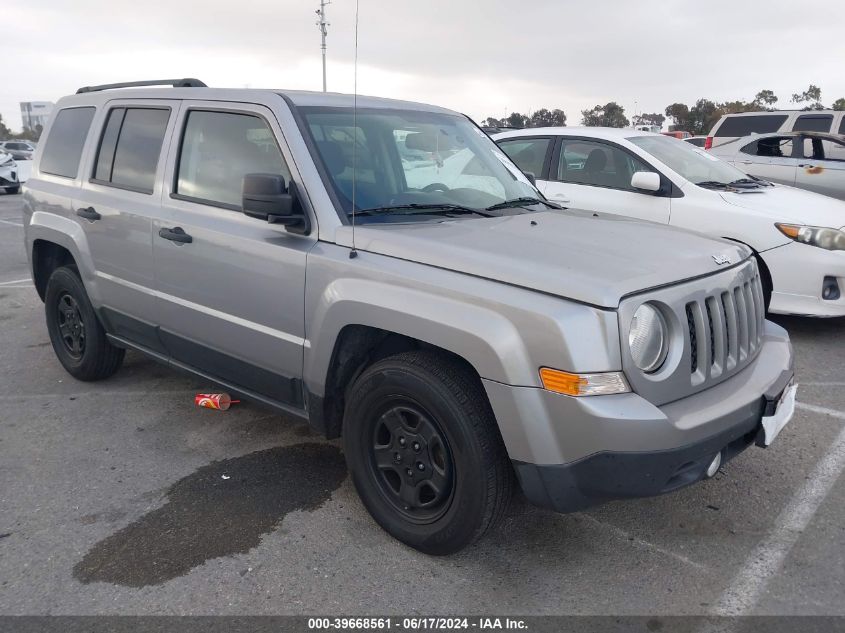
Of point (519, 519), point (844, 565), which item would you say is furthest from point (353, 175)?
point (844, 565)

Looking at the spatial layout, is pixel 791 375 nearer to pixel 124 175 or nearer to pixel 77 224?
pixel 124 175

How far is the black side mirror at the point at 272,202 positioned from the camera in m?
3.05

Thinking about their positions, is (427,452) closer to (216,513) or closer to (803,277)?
(216,513)

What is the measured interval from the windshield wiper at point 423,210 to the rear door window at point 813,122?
11.3 meters

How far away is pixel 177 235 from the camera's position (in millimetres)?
3717

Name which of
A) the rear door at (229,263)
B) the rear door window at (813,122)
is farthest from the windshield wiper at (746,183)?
the rear door window at (813,122)

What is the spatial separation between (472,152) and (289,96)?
111cm

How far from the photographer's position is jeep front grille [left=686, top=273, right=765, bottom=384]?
8.86ft

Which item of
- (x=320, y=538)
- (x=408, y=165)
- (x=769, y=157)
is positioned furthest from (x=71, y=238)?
(x=769, y=157)

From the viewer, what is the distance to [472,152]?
4.09 meters

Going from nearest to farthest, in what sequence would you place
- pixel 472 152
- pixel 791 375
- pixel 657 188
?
pixel 791 375, pixel 472 152, pixel 657 188

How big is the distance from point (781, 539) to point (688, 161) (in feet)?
14.7

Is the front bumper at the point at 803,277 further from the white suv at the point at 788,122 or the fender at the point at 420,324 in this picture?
the white suv at the point at 788,122

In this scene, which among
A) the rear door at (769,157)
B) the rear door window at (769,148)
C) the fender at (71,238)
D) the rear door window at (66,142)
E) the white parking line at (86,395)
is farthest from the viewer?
the rear door window at (769,148)
